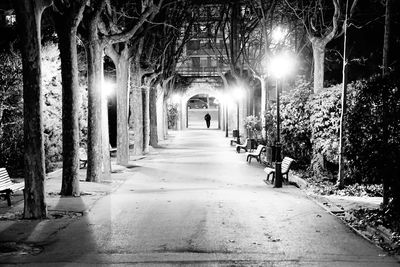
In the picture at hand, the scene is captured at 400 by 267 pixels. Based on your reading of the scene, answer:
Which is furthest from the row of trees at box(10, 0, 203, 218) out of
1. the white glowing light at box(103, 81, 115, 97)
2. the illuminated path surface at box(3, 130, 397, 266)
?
the illuminated path surface at box(3, 130, 397, 266)

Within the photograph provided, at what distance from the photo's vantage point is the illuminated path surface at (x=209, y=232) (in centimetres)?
642

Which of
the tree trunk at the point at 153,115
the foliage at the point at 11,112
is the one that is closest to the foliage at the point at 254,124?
the tree trunk at the point at 153,115

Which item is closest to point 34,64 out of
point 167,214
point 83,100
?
point 167,214

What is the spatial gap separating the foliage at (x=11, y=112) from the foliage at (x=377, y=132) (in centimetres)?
1226

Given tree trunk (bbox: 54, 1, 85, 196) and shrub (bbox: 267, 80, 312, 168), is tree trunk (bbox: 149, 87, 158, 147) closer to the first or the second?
shrub (bbox: 267, 80, 312, 168)

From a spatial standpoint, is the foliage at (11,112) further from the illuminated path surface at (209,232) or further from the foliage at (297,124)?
the foliage at (297,124)

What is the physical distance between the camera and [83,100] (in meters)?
23.4

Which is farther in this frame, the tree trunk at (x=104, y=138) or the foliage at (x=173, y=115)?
the foliage at (x=173, y=115)

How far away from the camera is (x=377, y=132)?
8555 millimetres

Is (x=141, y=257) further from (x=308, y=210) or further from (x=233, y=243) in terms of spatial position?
(x=308, y=210)

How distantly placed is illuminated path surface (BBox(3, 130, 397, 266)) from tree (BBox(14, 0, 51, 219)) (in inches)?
43.3

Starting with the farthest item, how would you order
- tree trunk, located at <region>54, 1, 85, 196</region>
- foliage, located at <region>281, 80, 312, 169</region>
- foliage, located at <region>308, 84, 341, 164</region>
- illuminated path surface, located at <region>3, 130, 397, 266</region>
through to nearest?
foliage, located at <region>281, 80, 312, 169</region> → foliage, located at <region>308, 84, 341, 164</region> → tree trunk, located at <region>54, 1, 85, 196</region> → illuminated path surface, located at <region>3, 130, 397, 266</region>

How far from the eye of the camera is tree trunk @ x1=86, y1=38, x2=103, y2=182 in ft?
44.0

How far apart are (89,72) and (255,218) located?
7.29m
